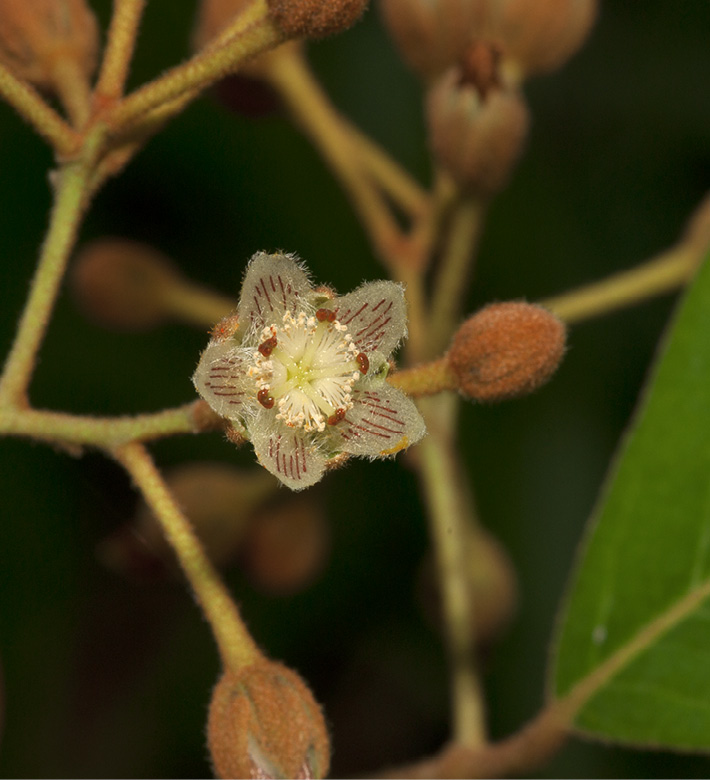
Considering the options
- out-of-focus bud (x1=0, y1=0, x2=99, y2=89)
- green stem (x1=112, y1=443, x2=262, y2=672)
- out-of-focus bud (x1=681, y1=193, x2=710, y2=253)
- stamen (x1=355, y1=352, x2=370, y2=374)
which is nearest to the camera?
green stem (x1=112, y1=443, x2=262, y2=672)

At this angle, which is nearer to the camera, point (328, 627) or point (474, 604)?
point (474, 604)

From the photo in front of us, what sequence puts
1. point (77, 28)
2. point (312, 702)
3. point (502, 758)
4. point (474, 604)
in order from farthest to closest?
point (474, 604), point (502, 758), point (77, 28), point (312, 702)

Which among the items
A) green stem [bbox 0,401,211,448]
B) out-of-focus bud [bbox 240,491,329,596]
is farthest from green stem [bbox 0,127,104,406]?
out-of-focus bud [bbox 240,491,329,596]

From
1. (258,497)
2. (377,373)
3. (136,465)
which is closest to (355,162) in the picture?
(258,497)

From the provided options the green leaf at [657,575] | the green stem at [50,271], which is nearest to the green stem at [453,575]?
the green leaf at [657,575]

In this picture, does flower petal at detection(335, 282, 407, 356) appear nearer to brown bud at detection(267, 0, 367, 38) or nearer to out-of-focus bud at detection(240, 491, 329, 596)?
brown bud at detection(267, 0, 367, 38)

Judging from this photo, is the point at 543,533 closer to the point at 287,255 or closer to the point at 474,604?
the point at 474,604

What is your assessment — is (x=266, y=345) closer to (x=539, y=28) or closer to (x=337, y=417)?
(x=337, y=417)
